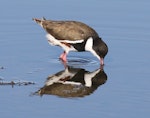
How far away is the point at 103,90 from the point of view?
12.9 metres

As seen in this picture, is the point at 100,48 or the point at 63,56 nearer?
the point at 100,48

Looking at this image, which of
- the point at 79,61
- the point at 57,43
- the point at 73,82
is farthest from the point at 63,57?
the point at 73,82

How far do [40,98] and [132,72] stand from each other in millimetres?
2523

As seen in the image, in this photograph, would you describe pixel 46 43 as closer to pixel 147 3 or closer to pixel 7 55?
pixel 7 55

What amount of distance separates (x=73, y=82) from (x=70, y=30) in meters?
1.90

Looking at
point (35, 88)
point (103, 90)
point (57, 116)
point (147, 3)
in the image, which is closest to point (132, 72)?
point (103, 90)

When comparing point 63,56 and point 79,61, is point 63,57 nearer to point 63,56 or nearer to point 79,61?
point 63,56

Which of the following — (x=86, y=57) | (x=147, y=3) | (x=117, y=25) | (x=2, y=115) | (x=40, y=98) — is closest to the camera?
(x=2, y=115)

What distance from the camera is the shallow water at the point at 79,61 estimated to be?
11820 millimetres

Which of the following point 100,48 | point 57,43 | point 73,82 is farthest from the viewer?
point 57,43

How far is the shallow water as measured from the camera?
1182 cm

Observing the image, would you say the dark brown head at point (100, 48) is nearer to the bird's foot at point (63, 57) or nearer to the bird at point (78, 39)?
the bird at point (78, 39)

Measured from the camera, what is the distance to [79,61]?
14891 mm

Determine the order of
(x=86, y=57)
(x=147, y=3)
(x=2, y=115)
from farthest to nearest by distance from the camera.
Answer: (x=147, y=3) < (x=86, y=57) < (x=2, y=115)
